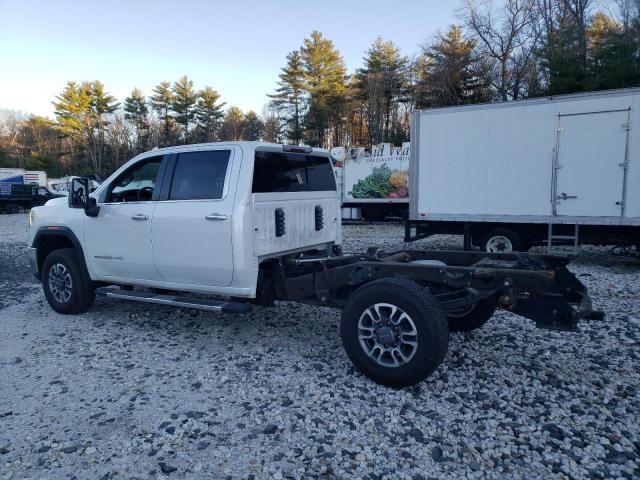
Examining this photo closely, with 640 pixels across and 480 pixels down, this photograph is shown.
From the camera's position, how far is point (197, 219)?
15.3ft

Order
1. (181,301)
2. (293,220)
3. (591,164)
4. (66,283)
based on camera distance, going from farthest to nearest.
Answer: (591,164), (66,283), (293,220), (181,301)

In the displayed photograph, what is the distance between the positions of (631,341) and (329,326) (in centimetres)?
319

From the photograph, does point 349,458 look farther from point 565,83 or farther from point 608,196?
point 565,83

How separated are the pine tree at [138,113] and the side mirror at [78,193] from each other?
175 feet

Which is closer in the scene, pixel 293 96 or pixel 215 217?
pixel 215 217

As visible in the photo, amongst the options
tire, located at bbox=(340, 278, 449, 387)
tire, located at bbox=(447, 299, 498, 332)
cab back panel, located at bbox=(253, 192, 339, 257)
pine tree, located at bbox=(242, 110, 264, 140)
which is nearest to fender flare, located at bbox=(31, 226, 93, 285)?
cab back panel, located at bbox=(253, 192, 339, 257)

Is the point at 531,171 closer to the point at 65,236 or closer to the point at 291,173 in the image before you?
the point at 291,173

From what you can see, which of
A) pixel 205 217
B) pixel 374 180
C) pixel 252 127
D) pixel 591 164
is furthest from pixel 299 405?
pixel 252 127

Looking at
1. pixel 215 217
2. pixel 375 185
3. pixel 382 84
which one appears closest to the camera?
pixel 215 217

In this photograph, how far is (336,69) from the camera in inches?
1654

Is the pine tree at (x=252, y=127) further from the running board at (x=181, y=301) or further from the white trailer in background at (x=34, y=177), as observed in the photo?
the running board at (x=181, y=301)

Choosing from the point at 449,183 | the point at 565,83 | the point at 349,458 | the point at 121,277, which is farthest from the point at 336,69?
the point at 349,458

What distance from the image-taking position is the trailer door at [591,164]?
27.8 ft

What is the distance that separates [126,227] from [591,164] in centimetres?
818
